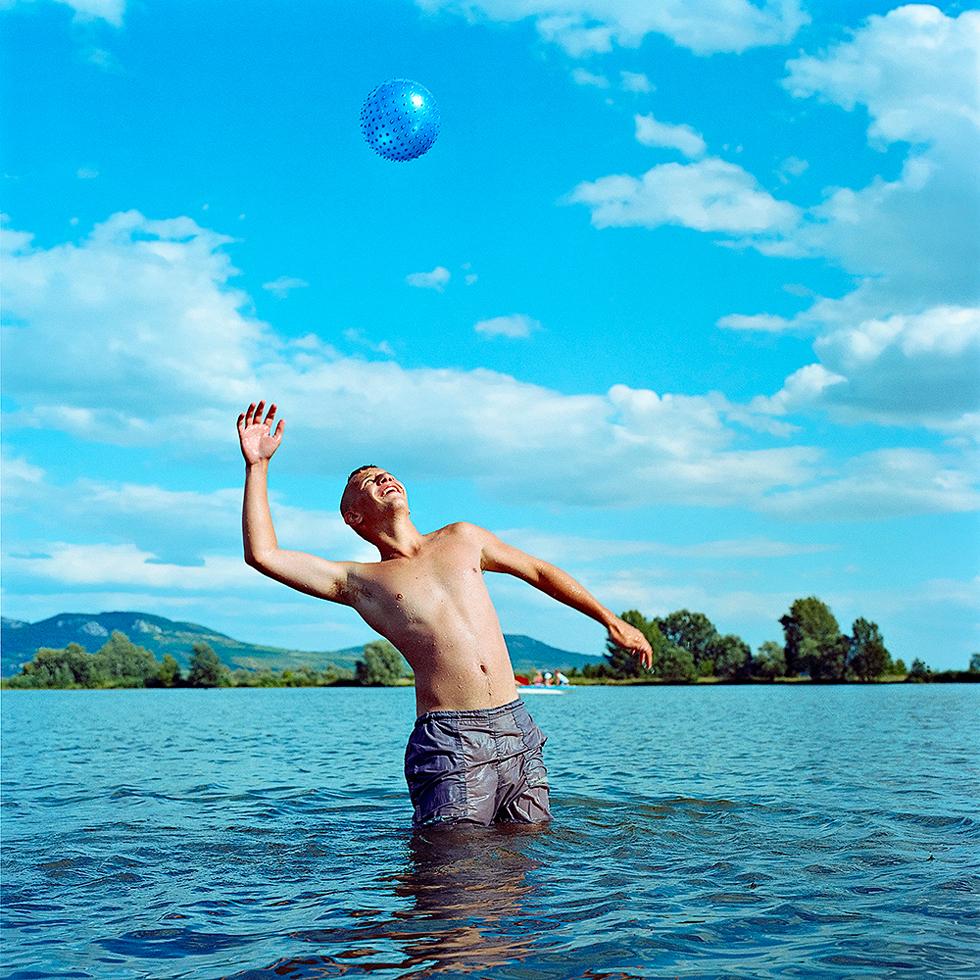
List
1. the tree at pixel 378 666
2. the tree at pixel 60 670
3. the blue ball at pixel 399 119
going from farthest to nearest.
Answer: the tree at pixel 378 666 → the tree at pixel 60 670 → the blue ball at pixel 399 119

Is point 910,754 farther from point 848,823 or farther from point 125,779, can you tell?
point 125,779

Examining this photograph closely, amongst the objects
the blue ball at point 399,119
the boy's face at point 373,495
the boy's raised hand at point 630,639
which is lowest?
the boy's raised hand at point 630,639

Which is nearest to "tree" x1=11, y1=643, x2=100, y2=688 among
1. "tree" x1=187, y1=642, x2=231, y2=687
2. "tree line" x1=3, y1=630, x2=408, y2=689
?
"tree line" x1=3, y1=630, x2=408, y2=689

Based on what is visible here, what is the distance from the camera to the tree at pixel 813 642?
120 metres

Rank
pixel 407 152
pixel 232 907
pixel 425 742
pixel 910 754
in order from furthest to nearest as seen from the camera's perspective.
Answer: pixel 910 754, pixel 407 152, pixel 425 742, pixel 232 907

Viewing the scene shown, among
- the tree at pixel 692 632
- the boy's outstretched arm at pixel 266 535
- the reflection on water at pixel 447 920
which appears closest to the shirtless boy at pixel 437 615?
the boy's outstretched arm at pixel 266 535

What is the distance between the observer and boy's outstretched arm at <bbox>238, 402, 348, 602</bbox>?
7.06m

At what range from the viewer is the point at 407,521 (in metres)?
7.50

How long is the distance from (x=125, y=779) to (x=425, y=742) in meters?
9.04

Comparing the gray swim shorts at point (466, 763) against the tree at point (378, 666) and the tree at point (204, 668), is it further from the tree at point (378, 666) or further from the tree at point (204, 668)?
the tree at point (204, 668)

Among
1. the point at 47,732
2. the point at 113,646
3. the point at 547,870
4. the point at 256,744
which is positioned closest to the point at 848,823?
the point at 547,870

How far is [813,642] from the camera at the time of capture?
122000 millimetres

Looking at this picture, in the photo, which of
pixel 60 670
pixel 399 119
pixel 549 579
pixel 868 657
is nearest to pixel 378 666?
pixel 60 670

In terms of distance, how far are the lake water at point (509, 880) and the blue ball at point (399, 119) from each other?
6279 mm
